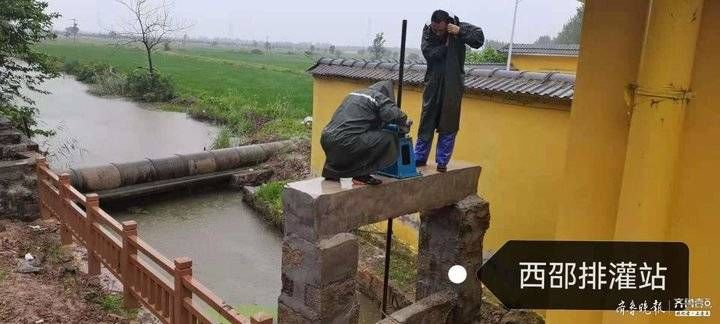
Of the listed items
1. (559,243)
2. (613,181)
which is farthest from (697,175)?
(559,243)

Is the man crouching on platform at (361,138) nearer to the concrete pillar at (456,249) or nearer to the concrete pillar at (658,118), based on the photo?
the concrete pillar at (456,249)

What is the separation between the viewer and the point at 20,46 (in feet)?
36.4

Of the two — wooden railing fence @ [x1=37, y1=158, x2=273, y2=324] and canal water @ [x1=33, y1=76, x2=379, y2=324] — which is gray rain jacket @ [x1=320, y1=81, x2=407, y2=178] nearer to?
wooden railing fence @ [x1=37, y1=158, x2=273, y2=324]

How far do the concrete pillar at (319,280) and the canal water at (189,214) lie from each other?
2.69m

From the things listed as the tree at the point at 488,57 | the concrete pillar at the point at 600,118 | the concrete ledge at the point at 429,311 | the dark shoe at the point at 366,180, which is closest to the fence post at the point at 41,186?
the dark shoe at the point at 366,180

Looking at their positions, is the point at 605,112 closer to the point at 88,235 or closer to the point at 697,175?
the point at 697,175

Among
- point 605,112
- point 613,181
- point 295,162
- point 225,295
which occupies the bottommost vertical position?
point 225,295

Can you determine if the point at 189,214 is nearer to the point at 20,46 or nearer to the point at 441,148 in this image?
the point at 20,46

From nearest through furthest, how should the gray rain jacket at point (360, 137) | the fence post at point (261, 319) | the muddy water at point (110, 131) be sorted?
the fence post at point (261, 319)
the gray rain jacket at point (360, 137)
the muddy water at point (110, 131)

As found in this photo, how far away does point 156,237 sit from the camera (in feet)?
33.2

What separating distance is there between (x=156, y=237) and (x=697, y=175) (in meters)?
9.09

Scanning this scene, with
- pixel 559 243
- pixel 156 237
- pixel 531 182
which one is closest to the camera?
pixel 559 243

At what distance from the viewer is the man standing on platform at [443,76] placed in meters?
4.90
